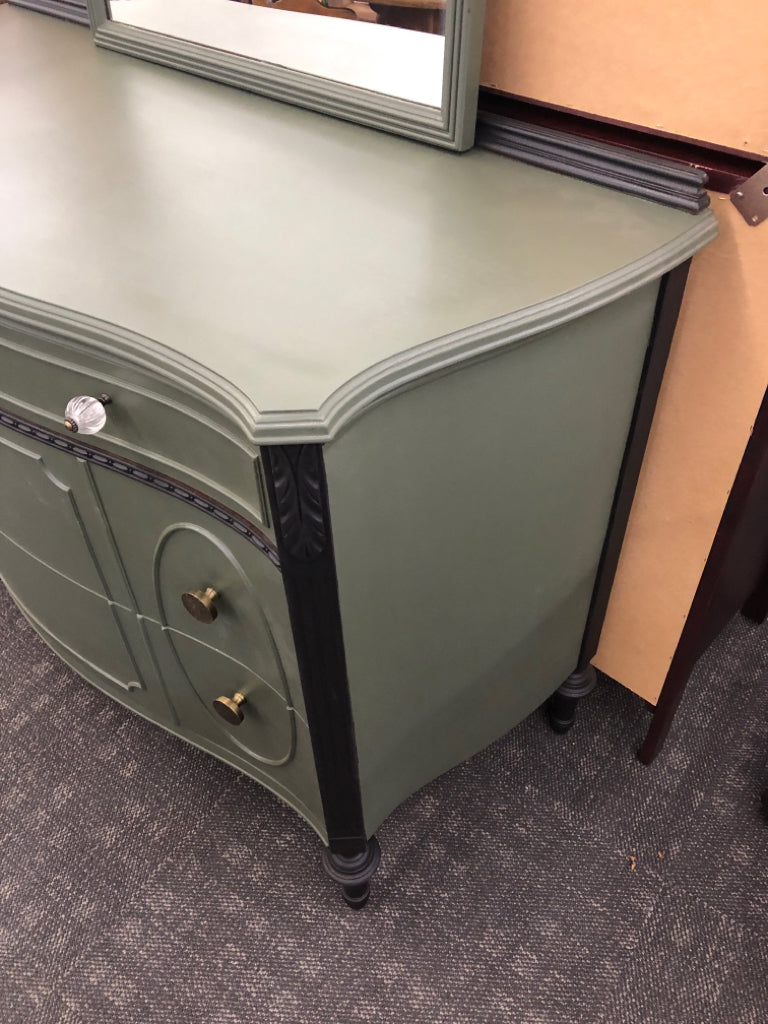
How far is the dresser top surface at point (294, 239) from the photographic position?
600mm

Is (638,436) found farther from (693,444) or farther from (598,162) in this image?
(598,162)

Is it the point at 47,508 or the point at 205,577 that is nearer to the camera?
the point at 205,577

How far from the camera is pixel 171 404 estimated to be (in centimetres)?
65

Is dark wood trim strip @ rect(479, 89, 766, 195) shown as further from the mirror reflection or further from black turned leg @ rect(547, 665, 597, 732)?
black turned leg @ rect(547, 665, 597, 732)

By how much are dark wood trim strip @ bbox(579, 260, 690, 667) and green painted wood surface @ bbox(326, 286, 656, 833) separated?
0.01 metres

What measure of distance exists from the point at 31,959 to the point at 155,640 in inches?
19.3

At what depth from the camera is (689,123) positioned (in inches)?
28.6

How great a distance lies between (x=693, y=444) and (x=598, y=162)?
32 cm

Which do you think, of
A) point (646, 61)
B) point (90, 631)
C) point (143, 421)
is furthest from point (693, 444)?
point (90, 631)

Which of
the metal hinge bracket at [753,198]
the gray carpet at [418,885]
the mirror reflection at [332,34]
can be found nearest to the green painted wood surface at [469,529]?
the metal hinge bracket at [753,198]

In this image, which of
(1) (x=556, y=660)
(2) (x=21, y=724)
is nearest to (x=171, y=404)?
(1) (x=556, y=660)

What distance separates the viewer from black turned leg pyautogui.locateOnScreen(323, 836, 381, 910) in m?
1.01

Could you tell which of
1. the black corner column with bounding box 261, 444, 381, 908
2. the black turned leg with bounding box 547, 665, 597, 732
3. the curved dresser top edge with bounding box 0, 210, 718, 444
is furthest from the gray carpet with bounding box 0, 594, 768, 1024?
the curved dresser top edge with bounding box 0, 210, 718, 444

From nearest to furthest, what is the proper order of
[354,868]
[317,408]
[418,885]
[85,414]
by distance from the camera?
[317,408], [85,414], [354,868], [418,885]
